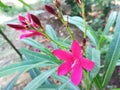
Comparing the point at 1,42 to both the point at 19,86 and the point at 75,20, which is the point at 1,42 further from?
the point at 75,20

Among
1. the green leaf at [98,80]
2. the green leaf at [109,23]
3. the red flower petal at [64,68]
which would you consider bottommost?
the green leaf at [98,80]

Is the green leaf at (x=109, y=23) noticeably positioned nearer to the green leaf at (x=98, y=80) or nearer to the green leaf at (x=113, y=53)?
the green leaf at (x=113, y=53)

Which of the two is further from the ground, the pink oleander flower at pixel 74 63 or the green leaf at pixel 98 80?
the pink oleander flower at pixel 74 63

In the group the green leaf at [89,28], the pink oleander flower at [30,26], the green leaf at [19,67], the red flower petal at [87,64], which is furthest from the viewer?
the green leaf at [89,28]

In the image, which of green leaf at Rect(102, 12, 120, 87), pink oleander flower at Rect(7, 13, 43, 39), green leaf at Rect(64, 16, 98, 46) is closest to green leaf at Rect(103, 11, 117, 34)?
green leaf at Rect(64, 16, 98, 46)

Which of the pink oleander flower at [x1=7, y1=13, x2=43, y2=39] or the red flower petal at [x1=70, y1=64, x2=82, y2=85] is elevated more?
the pink oleander flower at [x1=7, y1=13, x2=43, y2=39]

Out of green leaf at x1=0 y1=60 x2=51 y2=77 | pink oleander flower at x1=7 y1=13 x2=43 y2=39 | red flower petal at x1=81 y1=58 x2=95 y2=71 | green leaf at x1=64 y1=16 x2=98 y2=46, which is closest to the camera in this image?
red flower petal at x1=81 y1=58 x2=95 y2=71

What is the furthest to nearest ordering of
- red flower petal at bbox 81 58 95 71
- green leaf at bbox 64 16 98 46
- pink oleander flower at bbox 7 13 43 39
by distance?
1. green leaf at bbox 64 16 98 46
2. pink oleander flower at bbox 7 13 43 39
3. red flower petal at bbox 81 58 95 71

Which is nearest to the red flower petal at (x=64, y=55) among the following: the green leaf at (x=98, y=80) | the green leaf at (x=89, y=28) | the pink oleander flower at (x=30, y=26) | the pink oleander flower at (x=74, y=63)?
the pink oleander flower at (x=74, y=63)

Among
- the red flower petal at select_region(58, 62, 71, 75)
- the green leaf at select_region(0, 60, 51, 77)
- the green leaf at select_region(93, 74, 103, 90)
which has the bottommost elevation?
the green leaf at select_region(93, 74, 103, 90)

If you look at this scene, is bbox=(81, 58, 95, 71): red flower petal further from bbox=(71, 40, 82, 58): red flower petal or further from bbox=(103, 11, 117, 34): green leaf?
bbox=(103, 11, 117, 34): green leaf
